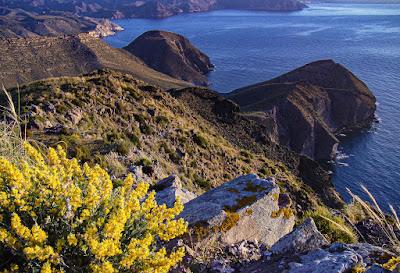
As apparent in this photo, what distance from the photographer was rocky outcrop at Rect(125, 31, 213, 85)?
159 metres

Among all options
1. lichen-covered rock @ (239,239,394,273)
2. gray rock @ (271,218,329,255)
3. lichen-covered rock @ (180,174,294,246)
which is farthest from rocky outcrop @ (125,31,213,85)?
lichen-covered rock @ (239,239,394,273)

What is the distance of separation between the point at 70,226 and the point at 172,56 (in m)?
166

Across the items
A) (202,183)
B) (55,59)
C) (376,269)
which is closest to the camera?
(376,269)

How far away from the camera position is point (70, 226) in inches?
208

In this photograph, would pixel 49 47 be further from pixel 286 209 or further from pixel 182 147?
pixel 286 209

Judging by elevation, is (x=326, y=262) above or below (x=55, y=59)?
above

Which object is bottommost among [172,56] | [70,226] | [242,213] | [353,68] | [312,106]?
[172,56]

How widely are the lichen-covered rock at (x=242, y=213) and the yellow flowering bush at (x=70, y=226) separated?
7.85ft

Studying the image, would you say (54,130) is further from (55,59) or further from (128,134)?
(55,59)

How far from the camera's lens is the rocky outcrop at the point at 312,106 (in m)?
87.8

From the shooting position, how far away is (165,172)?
18203 millimetres

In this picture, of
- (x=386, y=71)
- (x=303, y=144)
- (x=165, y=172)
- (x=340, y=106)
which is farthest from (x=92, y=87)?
(x=386, y=71)

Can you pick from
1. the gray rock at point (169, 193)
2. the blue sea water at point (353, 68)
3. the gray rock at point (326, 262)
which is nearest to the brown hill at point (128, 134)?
the gray rock at point (169, 193)

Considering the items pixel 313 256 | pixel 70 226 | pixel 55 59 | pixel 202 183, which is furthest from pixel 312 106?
pixel 70 226
